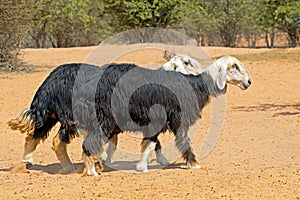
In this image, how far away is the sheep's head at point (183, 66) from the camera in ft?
32.2

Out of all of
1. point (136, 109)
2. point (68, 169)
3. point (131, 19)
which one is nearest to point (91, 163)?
point (68, 169)

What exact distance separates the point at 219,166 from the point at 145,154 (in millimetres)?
1143

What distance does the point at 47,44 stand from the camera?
190ft

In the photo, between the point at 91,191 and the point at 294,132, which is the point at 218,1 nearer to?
the point at 294,132

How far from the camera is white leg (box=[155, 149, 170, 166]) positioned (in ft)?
31.1

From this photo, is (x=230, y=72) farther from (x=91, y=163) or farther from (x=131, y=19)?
(x=131, y=19)

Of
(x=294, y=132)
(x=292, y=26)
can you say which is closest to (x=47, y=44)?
(x=292, y=26)

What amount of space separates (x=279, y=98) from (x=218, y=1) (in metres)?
33.5

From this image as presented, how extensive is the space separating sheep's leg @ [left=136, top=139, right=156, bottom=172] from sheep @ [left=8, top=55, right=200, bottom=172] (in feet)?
3.32

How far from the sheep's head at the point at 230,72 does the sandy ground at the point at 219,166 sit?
124cm

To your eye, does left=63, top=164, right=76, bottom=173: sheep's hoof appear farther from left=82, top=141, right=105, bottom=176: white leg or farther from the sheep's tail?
the sheep's tail

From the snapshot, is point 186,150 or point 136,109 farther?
point 186,150

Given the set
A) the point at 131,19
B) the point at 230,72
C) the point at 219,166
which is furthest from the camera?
the point at 131,19

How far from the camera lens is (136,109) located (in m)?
8.52
